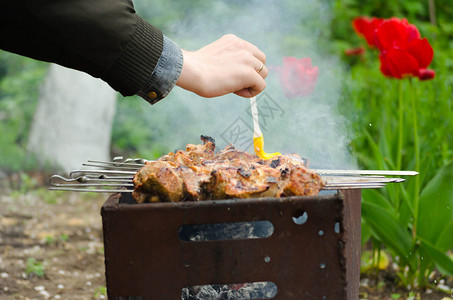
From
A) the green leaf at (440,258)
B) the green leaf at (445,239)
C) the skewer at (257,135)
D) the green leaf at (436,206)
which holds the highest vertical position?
the skewer at (257,135)

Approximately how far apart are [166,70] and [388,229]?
66.5 inches

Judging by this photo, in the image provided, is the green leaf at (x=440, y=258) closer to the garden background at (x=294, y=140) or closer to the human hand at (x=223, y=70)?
the garden background at (x=294, y=140)

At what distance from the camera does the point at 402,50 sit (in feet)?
8.98

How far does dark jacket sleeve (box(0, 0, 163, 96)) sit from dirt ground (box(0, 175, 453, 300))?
178cm

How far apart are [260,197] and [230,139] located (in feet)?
5.69

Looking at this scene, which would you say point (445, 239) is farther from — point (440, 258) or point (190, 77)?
point (190, 77)

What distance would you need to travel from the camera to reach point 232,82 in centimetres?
180

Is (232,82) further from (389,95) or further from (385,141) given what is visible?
(389,95)

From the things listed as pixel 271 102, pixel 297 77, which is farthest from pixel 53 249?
pixel 297 77

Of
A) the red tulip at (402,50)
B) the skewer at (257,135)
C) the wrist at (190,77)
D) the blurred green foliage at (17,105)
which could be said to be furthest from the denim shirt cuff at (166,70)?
the blurred green foliage at (17,105)

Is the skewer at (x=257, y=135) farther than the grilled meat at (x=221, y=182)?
Yes

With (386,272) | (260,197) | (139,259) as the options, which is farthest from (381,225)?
(139,259)

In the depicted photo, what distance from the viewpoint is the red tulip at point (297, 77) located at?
3.44 metres

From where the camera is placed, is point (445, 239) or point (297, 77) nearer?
point (445, 239)
